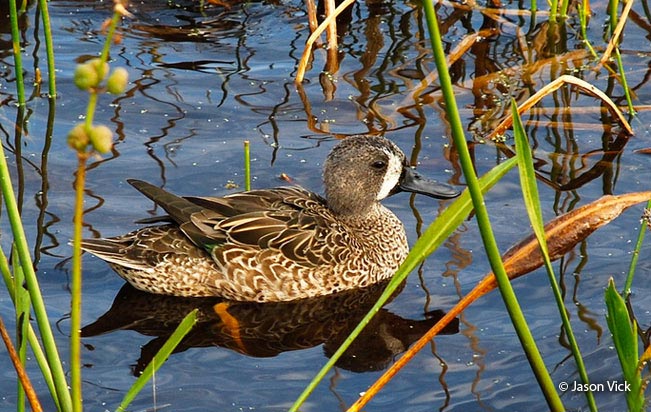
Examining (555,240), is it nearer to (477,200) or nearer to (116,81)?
(477,200)

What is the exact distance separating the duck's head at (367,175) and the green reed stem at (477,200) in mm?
3185

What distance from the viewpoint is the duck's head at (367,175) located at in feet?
20.3

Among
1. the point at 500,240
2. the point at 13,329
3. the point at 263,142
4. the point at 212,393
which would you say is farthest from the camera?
the point at 263,142

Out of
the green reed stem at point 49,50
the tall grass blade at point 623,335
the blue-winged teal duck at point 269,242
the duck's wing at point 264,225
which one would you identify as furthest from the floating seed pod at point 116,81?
the green reed stem at point 49,50

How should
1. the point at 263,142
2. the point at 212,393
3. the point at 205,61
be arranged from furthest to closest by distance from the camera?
1. the point at 205,61
2. the point at 263,142
3. the point at 212,393

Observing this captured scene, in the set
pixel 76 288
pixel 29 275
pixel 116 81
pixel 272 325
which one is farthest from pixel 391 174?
pixel 116 81

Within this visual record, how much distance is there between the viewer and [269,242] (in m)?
5.96

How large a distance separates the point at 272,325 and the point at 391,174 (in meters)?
1.19

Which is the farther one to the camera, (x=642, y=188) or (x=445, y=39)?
(x=445, y=39)

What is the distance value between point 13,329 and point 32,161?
1921mm

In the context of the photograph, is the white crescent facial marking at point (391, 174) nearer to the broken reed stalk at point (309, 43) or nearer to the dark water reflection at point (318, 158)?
the dark water reflection at point (318, 158)

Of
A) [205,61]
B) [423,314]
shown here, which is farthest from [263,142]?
[423,314]

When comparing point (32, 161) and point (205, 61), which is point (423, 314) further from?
point (205, 61)

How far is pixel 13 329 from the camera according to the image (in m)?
5.17
